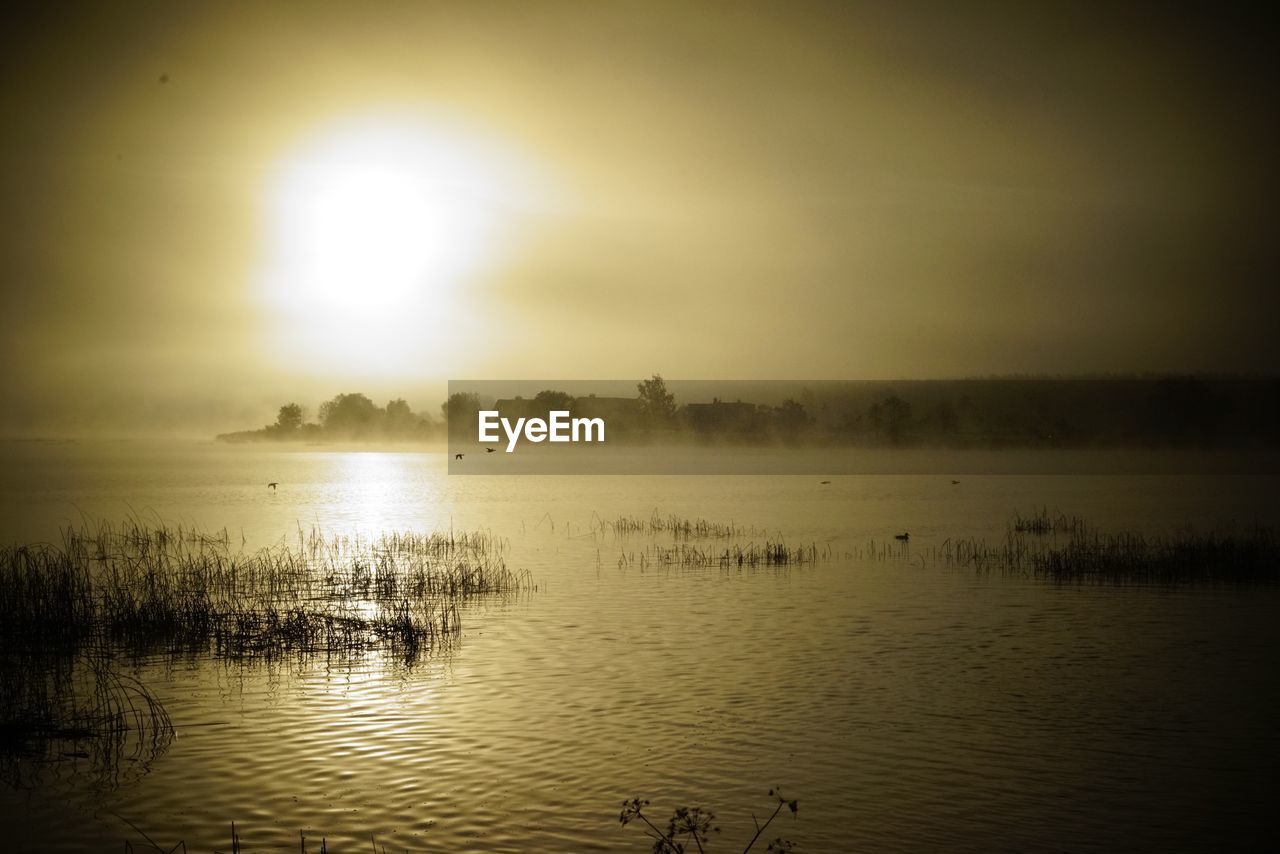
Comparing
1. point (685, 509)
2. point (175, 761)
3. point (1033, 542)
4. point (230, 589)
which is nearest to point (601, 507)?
point (685, 509)

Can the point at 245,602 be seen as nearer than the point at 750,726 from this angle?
No

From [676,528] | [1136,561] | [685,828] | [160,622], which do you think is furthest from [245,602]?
[1136,561]

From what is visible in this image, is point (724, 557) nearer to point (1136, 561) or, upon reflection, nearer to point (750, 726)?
point (1136, 561)

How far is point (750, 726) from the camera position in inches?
671

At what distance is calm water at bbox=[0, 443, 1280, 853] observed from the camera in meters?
12.9

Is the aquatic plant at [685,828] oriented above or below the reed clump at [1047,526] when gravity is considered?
below

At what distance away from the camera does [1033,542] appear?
42906 mm

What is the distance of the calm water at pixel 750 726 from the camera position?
1286 cm

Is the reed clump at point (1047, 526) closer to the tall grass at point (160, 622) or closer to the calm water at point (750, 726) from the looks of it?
the calm water at point (750, 726)

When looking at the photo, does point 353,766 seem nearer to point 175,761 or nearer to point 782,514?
point 175,761

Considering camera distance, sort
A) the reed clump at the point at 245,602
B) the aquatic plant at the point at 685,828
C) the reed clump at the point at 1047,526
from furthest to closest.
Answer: the reed clump at the point at 1047,526 → the reed clump at the point at 245,602 → the aquatic plant at the point at 685,828

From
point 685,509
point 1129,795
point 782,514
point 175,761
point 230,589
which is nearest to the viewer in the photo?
point 1129,795

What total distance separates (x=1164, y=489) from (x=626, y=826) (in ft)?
269

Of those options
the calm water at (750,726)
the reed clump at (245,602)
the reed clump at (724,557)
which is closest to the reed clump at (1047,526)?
the reed clump at (724,557)
